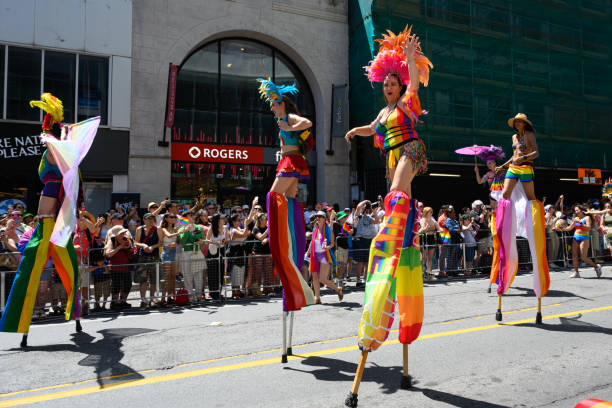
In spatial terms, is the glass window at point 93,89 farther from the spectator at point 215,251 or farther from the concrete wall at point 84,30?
the spectator at point 215,251

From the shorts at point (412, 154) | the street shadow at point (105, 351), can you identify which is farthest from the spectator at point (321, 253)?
the shorts at point (412, 154)

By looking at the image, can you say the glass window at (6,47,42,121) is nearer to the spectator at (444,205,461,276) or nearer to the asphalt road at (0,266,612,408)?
the asphalt road at (0,266,612,408)

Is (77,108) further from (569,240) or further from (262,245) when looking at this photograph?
(569,240)

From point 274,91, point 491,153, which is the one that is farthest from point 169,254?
point 491,153

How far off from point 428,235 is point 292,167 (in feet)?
26.8

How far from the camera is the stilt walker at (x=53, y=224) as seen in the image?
17.0ft

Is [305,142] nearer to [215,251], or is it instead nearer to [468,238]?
[215,251]

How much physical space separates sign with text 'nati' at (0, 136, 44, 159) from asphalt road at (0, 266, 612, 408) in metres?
11.8

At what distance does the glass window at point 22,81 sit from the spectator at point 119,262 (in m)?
11.0


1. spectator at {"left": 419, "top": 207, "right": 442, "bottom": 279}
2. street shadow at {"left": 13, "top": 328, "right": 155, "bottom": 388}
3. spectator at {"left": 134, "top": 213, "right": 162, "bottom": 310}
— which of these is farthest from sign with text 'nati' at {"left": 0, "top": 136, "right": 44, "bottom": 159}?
spectator at {"left": 419, "top": 207, "right": 442, "bottom": 279}

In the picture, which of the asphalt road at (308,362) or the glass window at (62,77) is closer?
the asphalt road at (308,362)

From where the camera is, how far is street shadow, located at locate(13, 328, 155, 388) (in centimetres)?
408

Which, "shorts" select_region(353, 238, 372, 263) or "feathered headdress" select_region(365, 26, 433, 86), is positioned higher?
"feathered headdress" select_region(365, 26, 433, 86)

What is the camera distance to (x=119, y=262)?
329 inches
